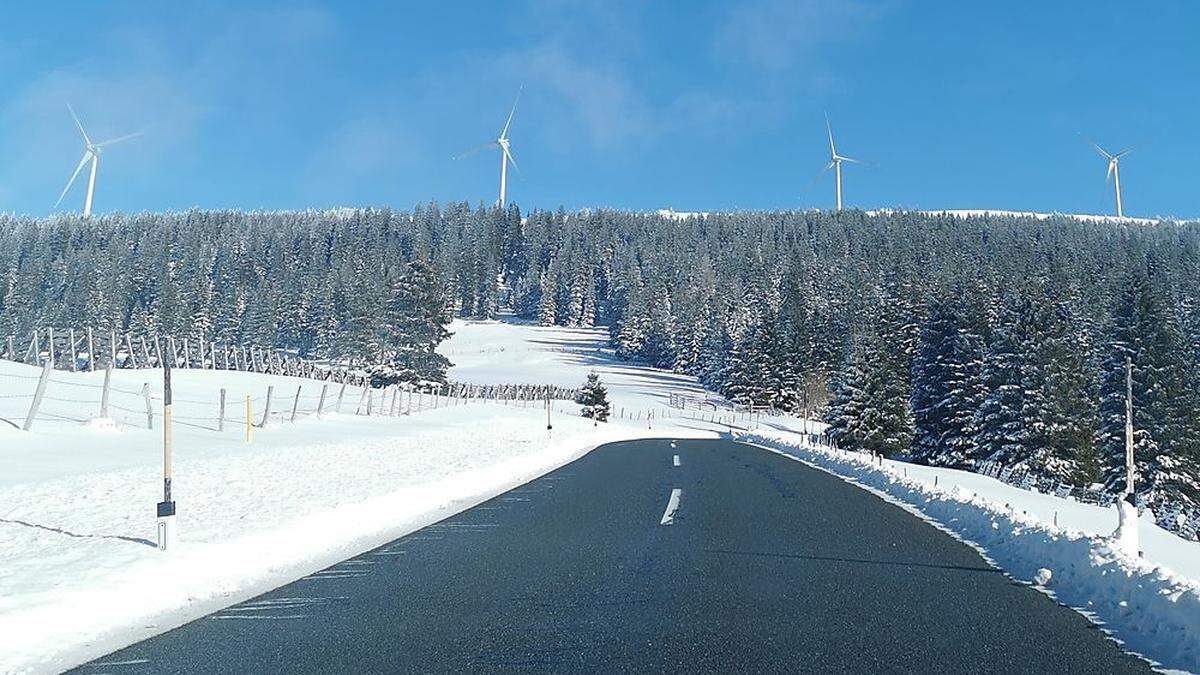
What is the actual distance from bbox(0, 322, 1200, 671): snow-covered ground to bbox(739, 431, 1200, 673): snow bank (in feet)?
0.08

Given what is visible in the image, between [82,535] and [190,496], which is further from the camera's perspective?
[190,496]

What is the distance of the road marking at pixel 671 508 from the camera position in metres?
13.4

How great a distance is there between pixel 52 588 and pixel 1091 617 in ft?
27.5

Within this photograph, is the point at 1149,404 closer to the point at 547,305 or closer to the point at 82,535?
the point at 82,535

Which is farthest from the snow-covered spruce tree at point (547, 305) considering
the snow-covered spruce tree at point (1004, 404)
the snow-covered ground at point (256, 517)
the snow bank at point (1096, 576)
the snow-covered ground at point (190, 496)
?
the snow bank at point (1096, 576)

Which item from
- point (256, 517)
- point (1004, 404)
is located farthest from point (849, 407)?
point (256, 517)

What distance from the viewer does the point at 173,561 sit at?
8594mm

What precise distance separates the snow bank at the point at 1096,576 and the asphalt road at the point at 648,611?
0.97 feet

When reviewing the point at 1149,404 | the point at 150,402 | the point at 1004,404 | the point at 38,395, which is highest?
the point at 1149,404

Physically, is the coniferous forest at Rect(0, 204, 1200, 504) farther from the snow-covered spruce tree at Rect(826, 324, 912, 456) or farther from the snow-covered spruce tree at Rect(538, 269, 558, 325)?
the snow-covered spruce tree at Rect(538, 269, 558, 325)

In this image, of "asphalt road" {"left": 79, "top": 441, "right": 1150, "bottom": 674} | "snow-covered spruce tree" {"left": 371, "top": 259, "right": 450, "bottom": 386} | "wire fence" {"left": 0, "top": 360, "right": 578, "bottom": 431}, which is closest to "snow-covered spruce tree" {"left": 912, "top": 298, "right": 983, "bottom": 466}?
"wire fence" {"left": 0, "top": 360, "right": 578, "bottom": 431}

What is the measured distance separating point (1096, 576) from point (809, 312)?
114625 mm

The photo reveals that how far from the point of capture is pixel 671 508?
1512 cm

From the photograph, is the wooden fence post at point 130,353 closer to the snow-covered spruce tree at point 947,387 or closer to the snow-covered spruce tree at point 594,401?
the snow-covered spruce tree at point 594,401
